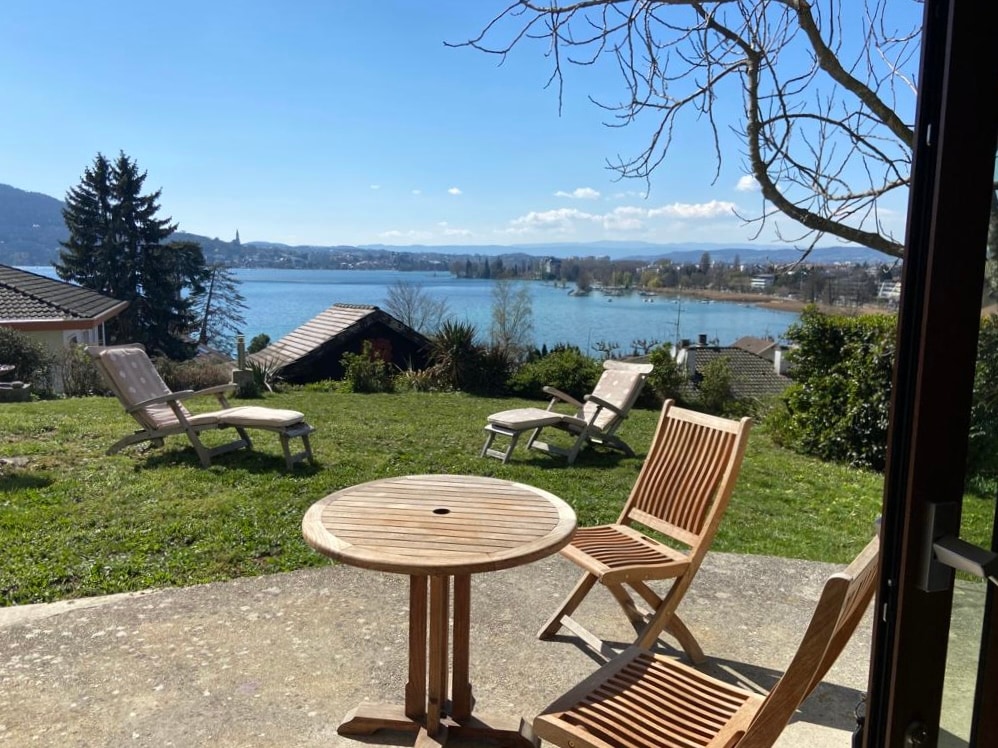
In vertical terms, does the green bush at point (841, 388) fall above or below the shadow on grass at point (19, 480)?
above

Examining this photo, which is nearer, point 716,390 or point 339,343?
point 716,390

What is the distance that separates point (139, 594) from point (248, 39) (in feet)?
27.6

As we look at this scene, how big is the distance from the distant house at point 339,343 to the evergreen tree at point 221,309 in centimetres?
2896

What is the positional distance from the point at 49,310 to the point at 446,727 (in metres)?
20.6

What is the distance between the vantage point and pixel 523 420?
7340mm

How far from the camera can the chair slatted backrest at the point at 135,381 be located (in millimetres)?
6371

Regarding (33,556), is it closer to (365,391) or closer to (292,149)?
(365,391)

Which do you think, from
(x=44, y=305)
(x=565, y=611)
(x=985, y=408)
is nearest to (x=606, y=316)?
(x=44, y=305)

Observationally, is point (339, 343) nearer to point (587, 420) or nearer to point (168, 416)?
point (168, 416)

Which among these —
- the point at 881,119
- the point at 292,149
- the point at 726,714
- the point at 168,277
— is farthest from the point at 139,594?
the point at 168,277

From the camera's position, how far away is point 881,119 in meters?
2.52

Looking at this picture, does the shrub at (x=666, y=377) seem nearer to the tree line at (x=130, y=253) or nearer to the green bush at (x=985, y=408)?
the green bush at (x=985, y=408)

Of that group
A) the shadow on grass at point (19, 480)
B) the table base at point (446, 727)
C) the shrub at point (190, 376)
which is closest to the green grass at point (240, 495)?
the shadow on grass at point (19, 480)

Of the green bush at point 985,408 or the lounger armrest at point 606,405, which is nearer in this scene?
the green bush at point 985,408
